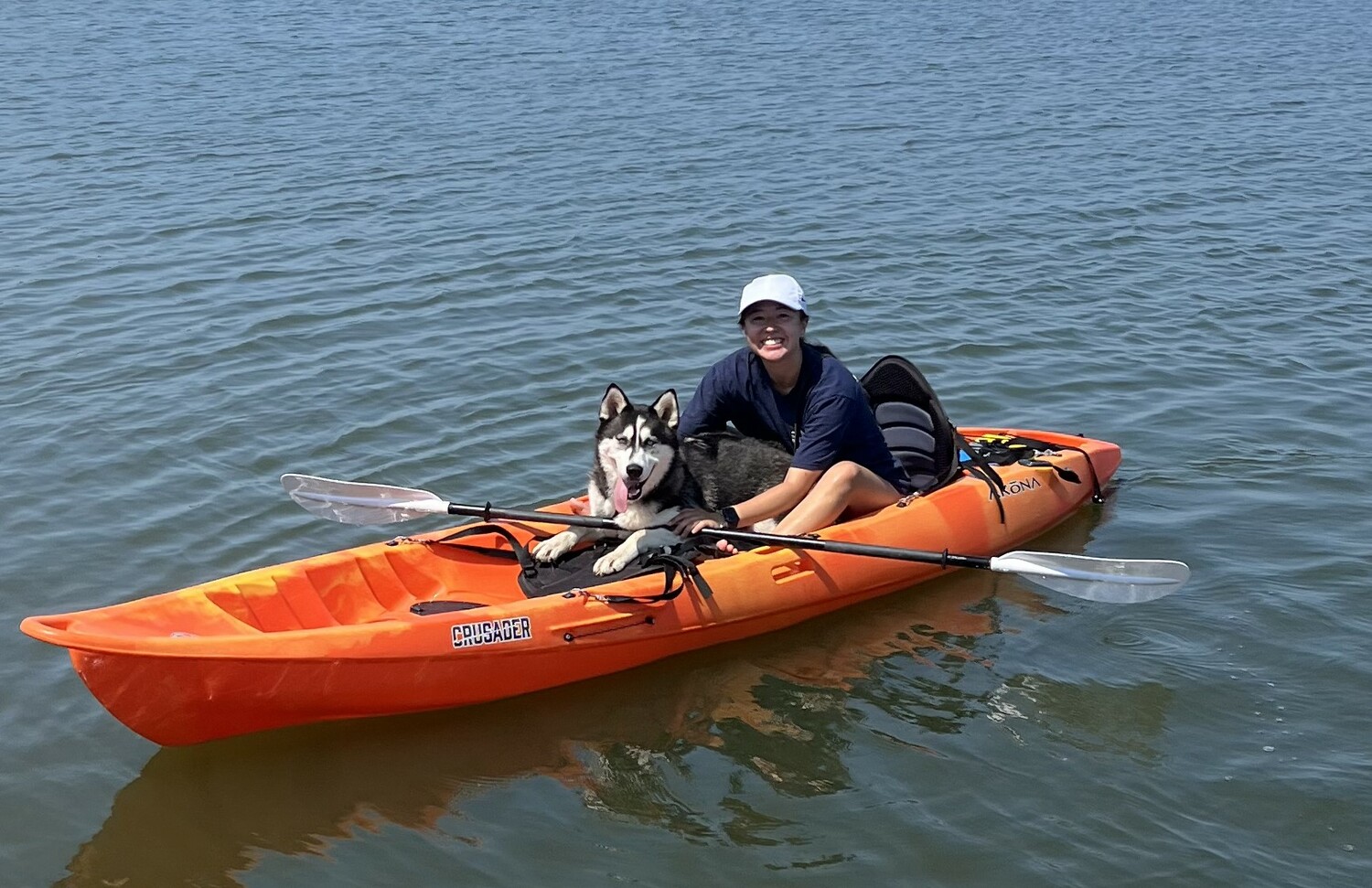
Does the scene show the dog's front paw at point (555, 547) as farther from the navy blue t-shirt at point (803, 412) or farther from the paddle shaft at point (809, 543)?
the navy blue t-shirt at point (803, 412)

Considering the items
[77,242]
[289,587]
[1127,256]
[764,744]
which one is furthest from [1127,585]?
[77,242]

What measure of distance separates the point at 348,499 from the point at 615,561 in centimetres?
177

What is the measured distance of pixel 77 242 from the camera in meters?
14.0

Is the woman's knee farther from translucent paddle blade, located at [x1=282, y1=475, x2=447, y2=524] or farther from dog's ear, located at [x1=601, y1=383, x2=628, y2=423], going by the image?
translucent paddle blade, located at [x1=282, y1=475, x2=447, y2=524]

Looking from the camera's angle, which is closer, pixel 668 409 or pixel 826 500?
pixel 668 409

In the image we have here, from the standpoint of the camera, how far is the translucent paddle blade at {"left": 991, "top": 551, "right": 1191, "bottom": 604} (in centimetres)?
699

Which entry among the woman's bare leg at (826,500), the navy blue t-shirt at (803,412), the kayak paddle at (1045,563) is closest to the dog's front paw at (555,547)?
the kayak paddle at (1045,563)

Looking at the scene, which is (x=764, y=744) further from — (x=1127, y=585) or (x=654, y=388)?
(x=654, y=388)

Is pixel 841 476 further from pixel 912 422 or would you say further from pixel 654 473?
pixel 912 422

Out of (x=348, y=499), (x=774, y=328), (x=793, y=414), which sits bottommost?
(x=348, y=499)

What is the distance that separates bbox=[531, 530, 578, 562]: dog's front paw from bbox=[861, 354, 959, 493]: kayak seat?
6.91 feet

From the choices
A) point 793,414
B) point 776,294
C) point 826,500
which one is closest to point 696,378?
point 793,414

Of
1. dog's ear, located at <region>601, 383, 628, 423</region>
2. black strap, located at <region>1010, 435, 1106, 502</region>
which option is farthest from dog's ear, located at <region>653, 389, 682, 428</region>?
black strap, located at <region>1010, 435, 1106, 502</region>

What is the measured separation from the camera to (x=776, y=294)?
6965 millimetres
